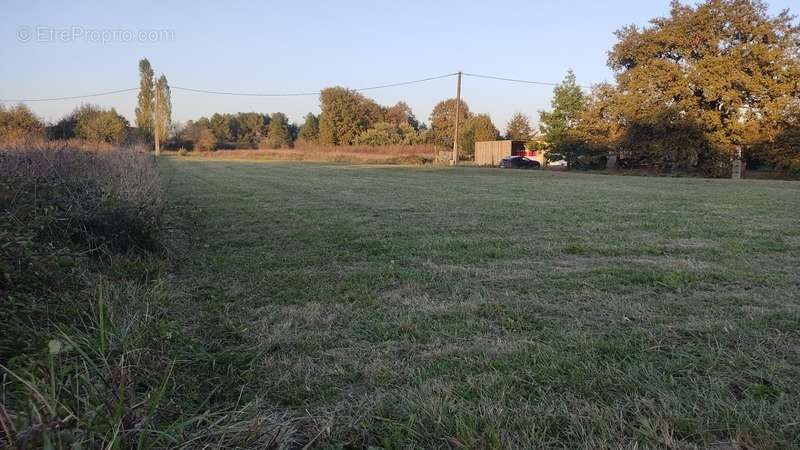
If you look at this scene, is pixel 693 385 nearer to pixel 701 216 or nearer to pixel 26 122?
pixel 701 216

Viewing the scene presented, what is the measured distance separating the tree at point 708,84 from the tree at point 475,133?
20.0 metres

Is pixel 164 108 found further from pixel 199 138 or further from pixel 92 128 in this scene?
pixel 92 128

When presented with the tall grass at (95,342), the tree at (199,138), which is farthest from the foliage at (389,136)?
the tall grass at (95,342)

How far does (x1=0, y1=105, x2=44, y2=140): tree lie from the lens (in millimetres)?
9375

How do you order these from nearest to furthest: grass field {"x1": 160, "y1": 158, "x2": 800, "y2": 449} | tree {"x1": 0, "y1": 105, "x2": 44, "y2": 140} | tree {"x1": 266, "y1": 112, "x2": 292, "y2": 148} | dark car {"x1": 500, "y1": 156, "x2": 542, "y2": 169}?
grass field {"x1": 160, "y1": 158, "x2": 800, "y2": 449} < tree {"x1": 0, "y1": 105, "x2": 44, "y2": 140} < dark car {"x1": 500, "y1": 156, "x2": 542, "y2": 169} < tree {"x1": 266, "y1": 112, "x2": 292, "y2": 148}

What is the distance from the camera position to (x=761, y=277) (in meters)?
4.31

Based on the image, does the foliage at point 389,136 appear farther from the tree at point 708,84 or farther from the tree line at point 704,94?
the tree at point 708,84

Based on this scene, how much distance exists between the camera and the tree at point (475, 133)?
164 ft

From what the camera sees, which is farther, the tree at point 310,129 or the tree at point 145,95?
the tree at point 310,129

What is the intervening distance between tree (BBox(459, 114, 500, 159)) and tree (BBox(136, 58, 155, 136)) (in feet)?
104

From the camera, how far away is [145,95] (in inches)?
1973

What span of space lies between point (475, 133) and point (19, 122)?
43.4 meters

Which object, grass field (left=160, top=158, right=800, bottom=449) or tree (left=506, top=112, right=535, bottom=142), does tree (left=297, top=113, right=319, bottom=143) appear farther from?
grass field (left=160, top=158, right=800, bottom=449)

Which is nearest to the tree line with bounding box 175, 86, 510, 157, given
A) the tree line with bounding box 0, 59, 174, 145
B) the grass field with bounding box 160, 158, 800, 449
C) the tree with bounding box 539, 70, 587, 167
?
the tree with bounding box 539, 70, 587, 167
